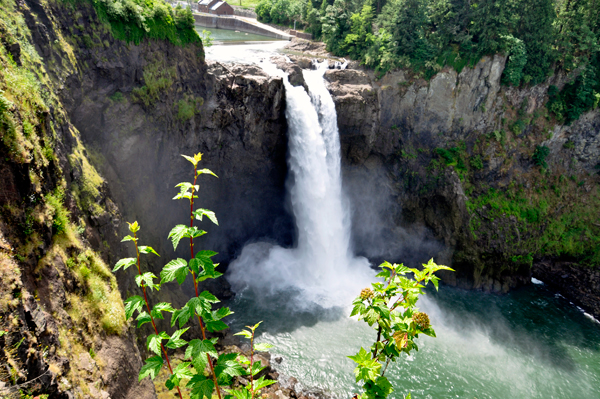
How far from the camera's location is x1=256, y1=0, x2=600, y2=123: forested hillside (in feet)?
79.3

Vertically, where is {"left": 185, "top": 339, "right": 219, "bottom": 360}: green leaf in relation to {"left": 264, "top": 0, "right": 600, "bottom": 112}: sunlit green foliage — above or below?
below

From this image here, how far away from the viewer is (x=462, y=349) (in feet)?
62.2

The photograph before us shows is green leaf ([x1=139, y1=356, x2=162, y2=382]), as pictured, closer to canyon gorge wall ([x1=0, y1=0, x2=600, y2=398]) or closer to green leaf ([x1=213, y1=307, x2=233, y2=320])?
green leaf ([x1=213, y1=307, x2=233, y2=320])

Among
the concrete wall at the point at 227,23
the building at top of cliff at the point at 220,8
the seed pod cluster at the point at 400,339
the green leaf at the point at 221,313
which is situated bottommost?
the seed pod cluster at the point at 400,339

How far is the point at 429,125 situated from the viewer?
85.4ft

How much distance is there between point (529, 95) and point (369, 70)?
12757 mm

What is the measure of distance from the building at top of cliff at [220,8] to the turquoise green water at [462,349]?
3529 centimetres

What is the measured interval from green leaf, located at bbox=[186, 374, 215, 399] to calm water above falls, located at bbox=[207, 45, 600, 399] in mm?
14472

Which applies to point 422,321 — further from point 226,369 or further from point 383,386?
point 226,369

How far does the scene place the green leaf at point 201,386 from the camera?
2.74 metres

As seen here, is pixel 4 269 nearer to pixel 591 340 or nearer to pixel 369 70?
pixel 369 70

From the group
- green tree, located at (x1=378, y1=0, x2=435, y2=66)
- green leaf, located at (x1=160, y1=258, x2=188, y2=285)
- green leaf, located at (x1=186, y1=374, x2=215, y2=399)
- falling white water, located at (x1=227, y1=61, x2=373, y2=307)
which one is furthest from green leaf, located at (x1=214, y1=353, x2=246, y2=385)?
green tree, located at (x1=378, y1=0, x2=435, y2=66)

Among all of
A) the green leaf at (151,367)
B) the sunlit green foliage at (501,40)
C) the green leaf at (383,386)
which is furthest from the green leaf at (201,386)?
the sunlit green foliage at (501,40)

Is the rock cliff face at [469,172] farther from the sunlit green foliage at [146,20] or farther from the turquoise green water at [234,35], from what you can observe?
the turquoise green water at [234,35]
